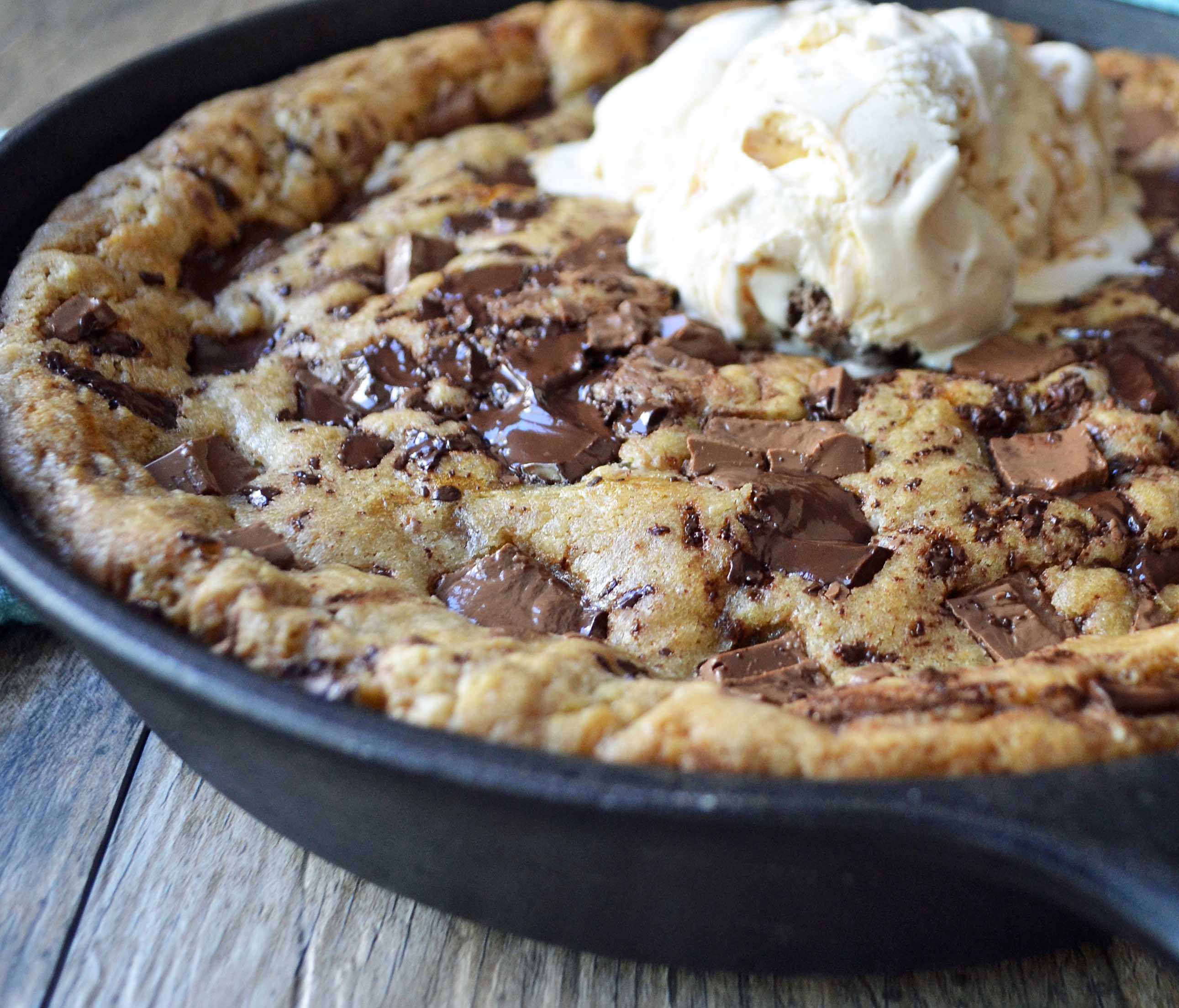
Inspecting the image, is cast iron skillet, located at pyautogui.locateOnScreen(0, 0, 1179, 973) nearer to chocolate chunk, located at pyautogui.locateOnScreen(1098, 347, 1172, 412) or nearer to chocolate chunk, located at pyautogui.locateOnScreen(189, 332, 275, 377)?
chocolate chunk, located at pyautogui.locateOnScreen(189, 332, 275, 377)

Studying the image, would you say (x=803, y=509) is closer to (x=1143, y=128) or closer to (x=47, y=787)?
(x=47, y=787)

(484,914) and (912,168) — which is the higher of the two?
(912,168)

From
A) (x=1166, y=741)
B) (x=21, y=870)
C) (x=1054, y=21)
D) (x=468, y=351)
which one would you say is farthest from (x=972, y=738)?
(x=1054, y=21)

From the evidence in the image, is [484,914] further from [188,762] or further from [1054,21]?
[1054,21]

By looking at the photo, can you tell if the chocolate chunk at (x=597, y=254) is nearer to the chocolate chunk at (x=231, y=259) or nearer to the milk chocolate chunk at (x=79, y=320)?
the chocolate chunk at (x=231, y=259)

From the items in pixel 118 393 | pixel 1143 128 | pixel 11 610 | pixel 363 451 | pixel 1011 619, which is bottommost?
pixel 1143 128

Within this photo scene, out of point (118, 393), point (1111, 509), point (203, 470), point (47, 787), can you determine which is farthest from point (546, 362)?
point (47, 787)
